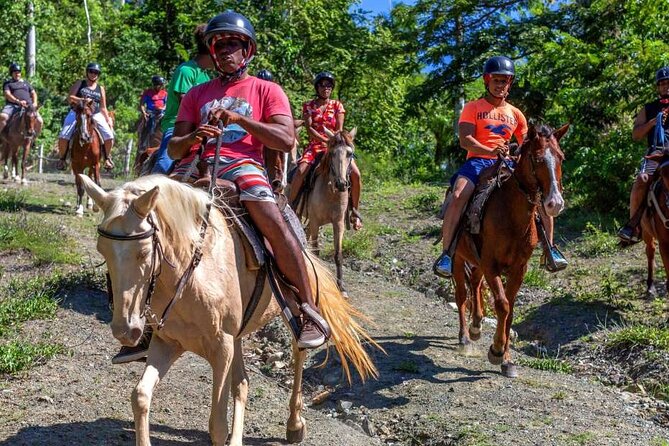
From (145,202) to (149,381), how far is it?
1146 millimetres

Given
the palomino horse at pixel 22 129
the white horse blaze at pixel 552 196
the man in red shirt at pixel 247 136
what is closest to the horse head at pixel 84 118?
the palomino horse at pixel 22 129

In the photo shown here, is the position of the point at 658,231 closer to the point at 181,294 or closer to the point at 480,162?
the point at 480,162

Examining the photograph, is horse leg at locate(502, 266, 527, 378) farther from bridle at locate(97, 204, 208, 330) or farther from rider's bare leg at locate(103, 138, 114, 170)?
rider's bare leg at locate(103, 138, 114, 170)

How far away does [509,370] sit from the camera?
28.3 ft

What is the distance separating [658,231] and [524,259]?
282 centimetres

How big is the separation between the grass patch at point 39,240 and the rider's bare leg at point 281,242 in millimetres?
5653

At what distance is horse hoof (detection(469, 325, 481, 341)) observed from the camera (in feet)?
31.7

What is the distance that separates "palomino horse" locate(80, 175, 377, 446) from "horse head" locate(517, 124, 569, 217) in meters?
3.10

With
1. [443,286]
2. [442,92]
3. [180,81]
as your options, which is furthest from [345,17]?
[180,81]

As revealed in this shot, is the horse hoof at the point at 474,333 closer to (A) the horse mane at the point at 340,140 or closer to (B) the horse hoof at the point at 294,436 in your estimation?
(B) the horse hoof at the point at 294,436

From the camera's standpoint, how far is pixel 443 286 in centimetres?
1291

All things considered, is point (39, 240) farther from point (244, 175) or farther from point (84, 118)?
point (244, 175)

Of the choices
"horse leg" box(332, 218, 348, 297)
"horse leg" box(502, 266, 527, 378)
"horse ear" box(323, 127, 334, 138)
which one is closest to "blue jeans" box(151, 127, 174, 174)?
"horse leg" box(502, 266, 527, 378)

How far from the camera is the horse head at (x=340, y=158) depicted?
12266mm
